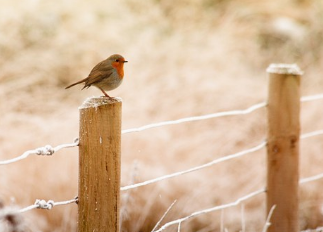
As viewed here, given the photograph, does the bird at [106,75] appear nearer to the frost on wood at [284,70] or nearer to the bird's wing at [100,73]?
the bird's wing at [100,73]

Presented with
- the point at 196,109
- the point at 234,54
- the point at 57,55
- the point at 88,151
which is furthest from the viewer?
the point at 234,54

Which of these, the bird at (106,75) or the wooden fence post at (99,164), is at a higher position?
the bird at (106,75)

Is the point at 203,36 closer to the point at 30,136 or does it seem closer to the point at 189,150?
the point at 189,150

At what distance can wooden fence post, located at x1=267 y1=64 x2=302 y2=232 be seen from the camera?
2.36m

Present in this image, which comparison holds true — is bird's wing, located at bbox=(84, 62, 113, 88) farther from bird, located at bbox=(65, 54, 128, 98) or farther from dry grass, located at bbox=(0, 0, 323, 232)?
dry grass, located at bbox=(0, 0, 323, 232)

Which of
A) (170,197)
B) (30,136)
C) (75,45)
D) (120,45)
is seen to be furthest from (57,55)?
(170,197)

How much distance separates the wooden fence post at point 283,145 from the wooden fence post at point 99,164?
3.17 ft

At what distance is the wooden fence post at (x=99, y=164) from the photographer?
60.3 inches

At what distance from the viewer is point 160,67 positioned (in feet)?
14.2

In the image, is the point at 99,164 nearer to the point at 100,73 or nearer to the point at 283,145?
the point at 100,73

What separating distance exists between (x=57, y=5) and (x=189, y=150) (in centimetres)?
234

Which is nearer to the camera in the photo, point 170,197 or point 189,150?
point 170,197

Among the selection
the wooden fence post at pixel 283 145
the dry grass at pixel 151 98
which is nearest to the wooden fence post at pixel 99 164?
the dry grass at pixel 151 98

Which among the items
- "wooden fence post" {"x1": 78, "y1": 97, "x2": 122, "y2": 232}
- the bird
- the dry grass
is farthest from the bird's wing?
the dry grass
